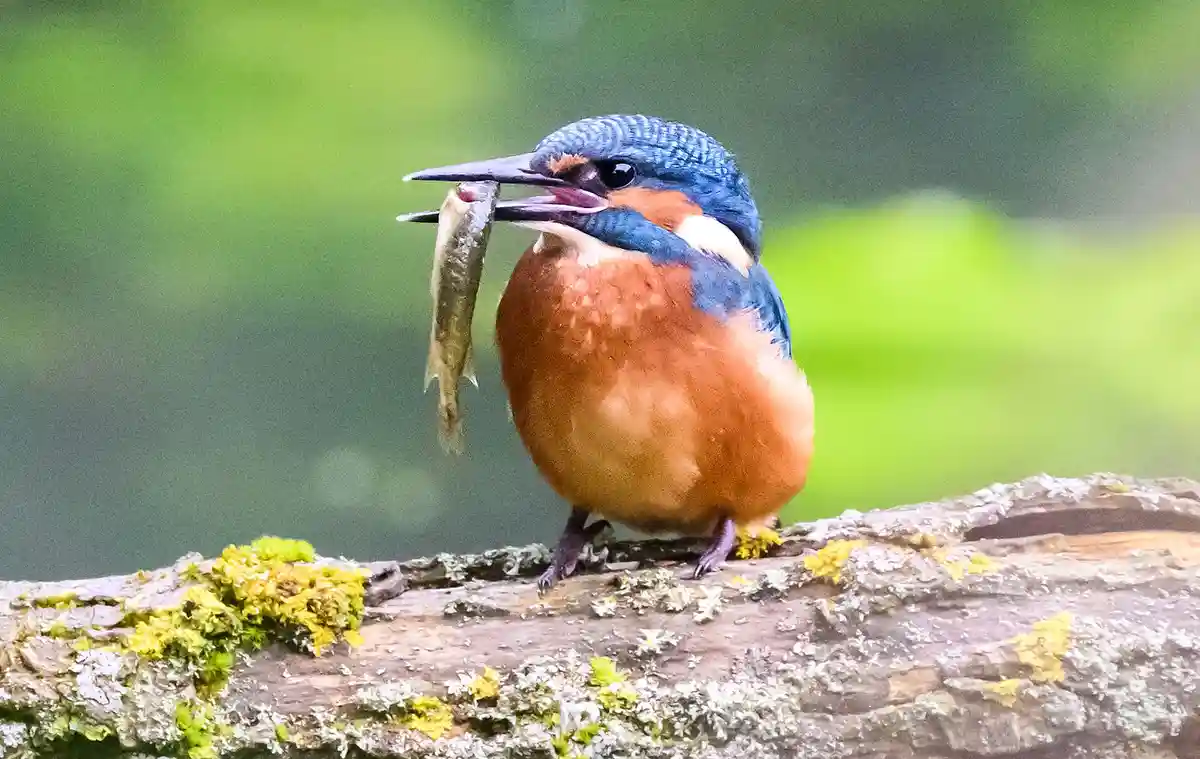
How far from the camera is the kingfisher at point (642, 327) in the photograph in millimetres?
1052

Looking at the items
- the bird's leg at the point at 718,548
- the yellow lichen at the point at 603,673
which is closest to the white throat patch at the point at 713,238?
the bird's leg at the point at 718,548

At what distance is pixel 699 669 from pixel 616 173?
602mm

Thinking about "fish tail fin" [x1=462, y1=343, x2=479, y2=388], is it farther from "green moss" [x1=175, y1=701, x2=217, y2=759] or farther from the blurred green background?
"green moss" [x1=175, y1=701, x2=217, y2=759]

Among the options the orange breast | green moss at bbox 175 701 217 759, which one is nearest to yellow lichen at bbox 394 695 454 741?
green moss at bbox 175 701 217 759

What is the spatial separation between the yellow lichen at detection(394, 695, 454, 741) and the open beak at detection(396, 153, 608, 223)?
0.57 meters

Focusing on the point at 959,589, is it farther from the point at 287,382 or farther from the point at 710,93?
the point at 287,382

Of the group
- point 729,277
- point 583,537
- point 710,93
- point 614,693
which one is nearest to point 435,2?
point 710,93

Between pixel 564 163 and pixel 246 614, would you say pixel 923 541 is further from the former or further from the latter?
pixel 246 614

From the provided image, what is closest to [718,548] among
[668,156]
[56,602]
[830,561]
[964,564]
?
[830,561]

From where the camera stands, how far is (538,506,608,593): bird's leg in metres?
1.13

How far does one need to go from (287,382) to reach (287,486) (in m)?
0.21

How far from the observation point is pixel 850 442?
1.57 metres

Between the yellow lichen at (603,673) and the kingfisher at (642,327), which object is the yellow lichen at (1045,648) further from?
the yellow lichen at (603,673)

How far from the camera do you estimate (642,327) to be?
105 centimetres
